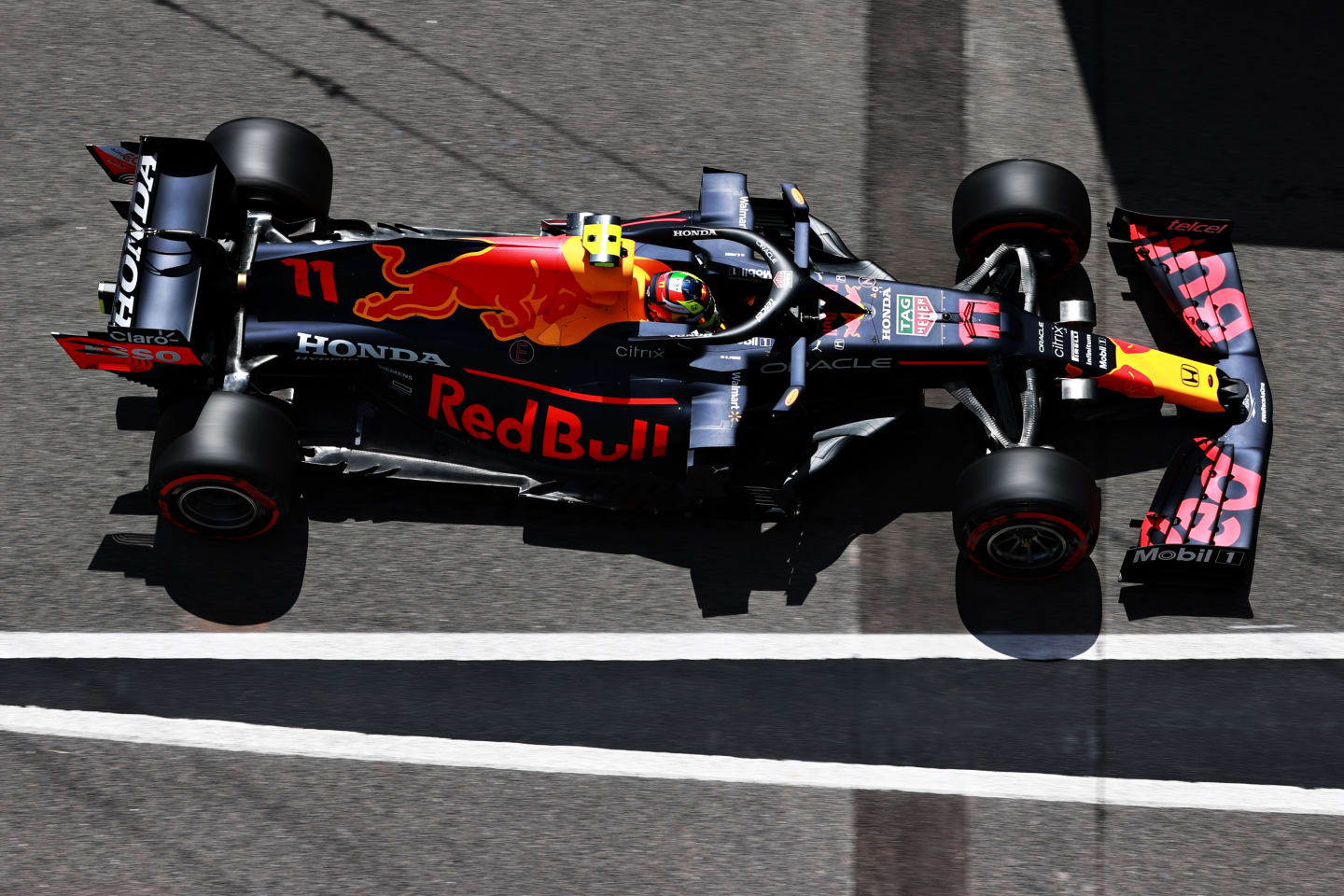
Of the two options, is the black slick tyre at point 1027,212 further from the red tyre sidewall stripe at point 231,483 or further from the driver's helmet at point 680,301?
the red tyre sidewall stripe at point 231,483

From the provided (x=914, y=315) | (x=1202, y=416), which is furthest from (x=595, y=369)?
(x=1202, y=416)

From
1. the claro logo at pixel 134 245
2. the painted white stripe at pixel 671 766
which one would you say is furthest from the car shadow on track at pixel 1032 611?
the claro logo at pixel 134 245

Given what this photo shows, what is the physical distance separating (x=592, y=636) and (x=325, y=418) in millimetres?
1852

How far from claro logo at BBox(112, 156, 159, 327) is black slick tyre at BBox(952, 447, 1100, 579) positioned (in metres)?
4.29

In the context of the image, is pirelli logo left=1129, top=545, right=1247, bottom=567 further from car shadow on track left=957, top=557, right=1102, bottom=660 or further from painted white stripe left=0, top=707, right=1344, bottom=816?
painted white stripe left=0, top=707, right=1344, bottom=816

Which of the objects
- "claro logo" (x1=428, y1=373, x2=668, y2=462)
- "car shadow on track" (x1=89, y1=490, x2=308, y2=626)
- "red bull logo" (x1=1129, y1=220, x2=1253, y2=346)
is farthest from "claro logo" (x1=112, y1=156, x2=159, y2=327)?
"red bull logo" (x1=1129, y1=220, x2=1253, y2=346)

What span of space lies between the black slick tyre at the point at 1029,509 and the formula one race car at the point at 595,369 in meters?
0.01

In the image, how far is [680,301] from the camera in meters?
6.19

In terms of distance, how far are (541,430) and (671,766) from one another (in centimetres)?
187

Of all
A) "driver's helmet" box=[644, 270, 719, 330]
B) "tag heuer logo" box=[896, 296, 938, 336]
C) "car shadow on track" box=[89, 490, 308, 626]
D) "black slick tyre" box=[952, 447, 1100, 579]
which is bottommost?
"car shadow on track" box=[89, 490, 308, 626]

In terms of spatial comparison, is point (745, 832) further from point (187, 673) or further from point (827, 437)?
point (187, 673)

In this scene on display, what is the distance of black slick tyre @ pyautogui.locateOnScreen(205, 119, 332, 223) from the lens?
264 inches

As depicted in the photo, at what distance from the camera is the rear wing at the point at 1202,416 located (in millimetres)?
6418

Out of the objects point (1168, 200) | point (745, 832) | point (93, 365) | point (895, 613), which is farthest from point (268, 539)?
point (1168, 200)
